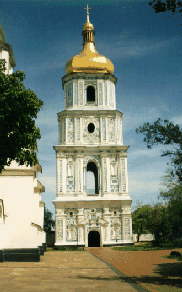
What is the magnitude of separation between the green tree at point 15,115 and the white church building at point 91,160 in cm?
2052

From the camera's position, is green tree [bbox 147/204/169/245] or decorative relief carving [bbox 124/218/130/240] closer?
decorative relief carving [bbox 124/218/130/240]

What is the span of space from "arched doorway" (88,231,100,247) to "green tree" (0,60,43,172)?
22336 mm

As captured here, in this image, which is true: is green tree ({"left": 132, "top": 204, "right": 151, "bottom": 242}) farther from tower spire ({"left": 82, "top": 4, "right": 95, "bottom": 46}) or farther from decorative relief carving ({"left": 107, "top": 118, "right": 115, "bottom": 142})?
tower spire ({"left": 82, "top": 4, "right": 95, "bottom": 46})

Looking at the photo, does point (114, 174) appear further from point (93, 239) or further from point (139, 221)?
point (139, 221)

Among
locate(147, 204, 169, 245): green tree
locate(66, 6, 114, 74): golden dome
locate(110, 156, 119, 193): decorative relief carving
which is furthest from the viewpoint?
locate(66, 6, 114, 74): golden dome

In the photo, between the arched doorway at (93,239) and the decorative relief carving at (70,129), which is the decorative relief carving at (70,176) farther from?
the arched doorway at (93,239)

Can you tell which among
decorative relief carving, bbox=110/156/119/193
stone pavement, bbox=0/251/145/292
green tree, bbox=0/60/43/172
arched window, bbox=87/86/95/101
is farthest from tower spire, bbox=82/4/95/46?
stone pavement, bbox=0/251/145/292

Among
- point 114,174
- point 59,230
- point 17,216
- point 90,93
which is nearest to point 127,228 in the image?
→ point 114,174

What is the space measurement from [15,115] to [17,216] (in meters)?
7.27

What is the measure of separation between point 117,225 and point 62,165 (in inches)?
318

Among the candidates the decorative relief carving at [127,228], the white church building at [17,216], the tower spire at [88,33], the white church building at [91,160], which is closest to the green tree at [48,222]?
the white church building at [91,160]

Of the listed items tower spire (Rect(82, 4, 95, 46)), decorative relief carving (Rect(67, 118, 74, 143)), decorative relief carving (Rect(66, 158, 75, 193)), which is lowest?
decorative relief carving (Rect(66, 158, 75, 193))

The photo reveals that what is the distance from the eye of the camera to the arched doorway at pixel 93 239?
31.8 m

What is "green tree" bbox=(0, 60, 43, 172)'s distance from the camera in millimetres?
10815
